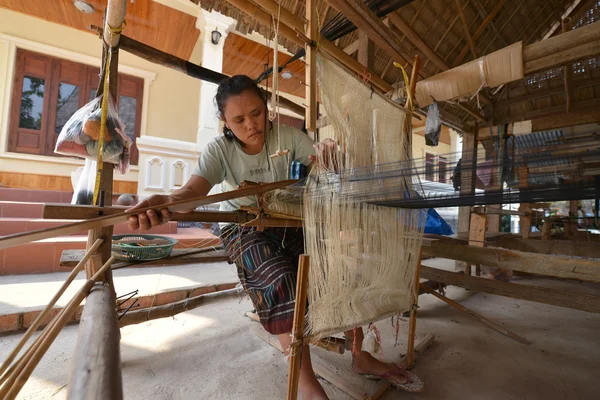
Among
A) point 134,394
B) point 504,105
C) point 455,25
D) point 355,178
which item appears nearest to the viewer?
point 355,178

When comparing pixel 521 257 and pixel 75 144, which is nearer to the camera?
pixel 75 144

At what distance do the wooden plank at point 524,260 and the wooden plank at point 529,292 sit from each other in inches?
7.6

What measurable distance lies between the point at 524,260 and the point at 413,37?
7.29ft

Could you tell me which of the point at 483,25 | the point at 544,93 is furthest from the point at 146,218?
the point at 544,93

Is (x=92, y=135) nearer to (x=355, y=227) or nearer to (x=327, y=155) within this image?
(x=327, y=155)

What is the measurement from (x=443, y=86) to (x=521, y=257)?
1.43m

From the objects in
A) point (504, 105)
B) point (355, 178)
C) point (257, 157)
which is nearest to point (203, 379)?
point (257, 157)

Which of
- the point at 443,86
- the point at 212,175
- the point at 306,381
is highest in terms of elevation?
the point at 443,86

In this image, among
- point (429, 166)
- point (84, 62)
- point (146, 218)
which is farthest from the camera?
point (84, 62)

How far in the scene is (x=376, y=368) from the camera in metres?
1.62

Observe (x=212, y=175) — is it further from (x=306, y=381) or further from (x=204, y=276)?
(x=204, y=276)

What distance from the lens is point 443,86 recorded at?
2.32 meters

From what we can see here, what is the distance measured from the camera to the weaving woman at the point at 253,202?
1265 millimetres

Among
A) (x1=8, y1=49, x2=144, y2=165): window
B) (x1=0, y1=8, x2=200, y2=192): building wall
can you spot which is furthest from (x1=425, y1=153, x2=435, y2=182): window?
(x1=8, y1=49, x2=144, y2=165): window
